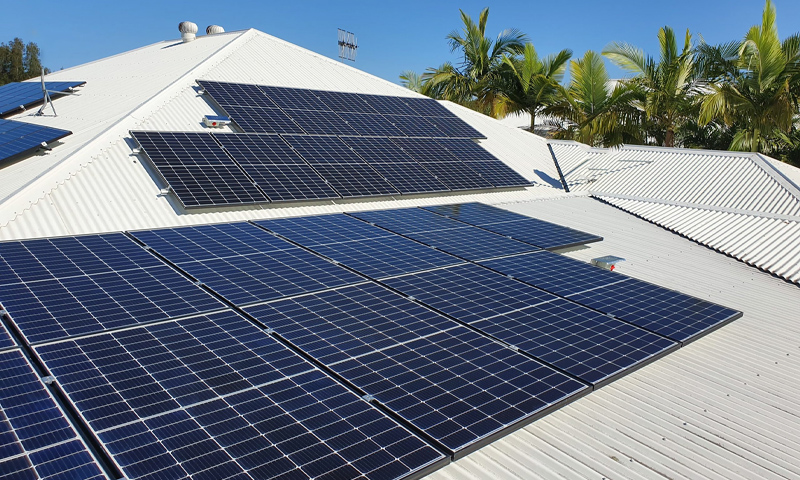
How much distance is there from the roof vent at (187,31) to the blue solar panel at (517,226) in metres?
22.4

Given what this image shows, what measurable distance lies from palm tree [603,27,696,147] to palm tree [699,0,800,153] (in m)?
1.25

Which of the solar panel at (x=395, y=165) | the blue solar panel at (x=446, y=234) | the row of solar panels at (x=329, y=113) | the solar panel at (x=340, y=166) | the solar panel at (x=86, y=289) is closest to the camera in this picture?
the solar panel at (x=86, y=289)

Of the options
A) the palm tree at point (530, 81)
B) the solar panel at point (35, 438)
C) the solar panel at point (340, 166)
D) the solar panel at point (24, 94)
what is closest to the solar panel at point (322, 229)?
the solar panel at point (340, 166)

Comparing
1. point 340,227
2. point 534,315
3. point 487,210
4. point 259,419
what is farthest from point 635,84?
point 259,419

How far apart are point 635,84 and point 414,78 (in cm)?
2241

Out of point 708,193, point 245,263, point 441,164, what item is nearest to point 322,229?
point 245,263

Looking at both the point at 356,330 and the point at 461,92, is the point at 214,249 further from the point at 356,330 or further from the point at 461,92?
the point at 461,92

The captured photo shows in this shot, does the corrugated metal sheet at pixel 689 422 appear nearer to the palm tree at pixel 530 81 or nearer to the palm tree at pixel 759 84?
the palm tree at pixel 759 84

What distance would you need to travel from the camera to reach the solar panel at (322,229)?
1461 centimetres

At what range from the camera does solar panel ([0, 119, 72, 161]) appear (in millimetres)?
18297

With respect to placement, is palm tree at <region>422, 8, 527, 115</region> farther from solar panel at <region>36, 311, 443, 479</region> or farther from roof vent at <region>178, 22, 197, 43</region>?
solar panel at <region>36, 311, 443, 479</region>

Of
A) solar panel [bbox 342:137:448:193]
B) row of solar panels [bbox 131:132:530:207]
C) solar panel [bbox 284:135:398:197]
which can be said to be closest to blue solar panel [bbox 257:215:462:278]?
row of solar panels [bbox 131:132:530:207]

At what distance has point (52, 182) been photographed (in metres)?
15.4

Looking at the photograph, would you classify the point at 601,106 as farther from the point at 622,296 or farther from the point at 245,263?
the point at 245,263
